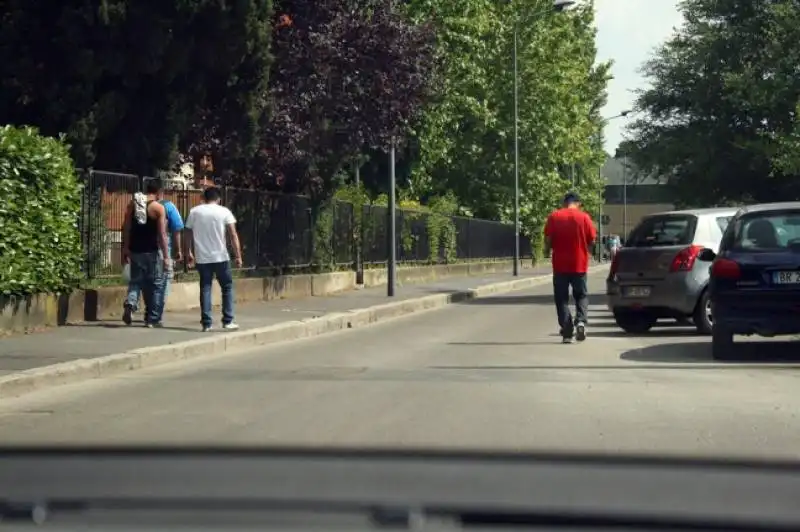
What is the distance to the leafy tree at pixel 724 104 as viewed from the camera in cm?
2955

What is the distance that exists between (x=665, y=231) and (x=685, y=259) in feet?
2.34

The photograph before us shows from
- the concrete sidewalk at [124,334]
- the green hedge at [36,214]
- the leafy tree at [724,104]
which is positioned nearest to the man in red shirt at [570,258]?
the concrete sidewalk at [124,334]

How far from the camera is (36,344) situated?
13594 mm

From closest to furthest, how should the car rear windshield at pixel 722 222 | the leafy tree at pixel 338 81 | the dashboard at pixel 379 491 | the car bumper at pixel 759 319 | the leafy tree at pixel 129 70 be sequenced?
the dashboard at pixel 379 491, the car bumper at pixel 759 319, the car rear windshield at pixel 722 222, the leafy tree at pixel 129 70, the leafy tree at pixel 338 81

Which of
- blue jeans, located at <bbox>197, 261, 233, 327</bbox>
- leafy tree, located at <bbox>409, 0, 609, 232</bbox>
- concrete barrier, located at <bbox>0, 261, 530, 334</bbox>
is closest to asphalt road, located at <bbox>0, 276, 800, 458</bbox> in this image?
blue jeans, located at <bbox>197, 261, 233, 327</bbox>

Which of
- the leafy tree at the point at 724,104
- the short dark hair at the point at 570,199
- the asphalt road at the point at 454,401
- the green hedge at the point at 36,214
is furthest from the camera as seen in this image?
the leafy tree at the point at 724,104

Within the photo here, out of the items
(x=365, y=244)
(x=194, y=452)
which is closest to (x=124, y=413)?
(x=194, y=452)

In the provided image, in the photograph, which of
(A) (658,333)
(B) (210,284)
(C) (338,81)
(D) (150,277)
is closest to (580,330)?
(A) (658,333)

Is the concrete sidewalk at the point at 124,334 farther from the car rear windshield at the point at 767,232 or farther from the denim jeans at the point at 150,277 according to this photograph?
the car rear windshield at the point at 767,232

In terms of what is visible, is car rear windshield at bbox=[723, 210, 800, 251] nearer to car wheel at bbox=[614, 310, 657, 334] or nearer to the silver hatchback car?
the silver hatchback car

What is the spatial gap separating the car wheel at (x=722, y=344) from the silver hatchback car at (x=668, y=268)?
3195mm

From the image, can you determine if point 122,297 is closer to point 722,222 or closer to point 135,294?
point 135,294

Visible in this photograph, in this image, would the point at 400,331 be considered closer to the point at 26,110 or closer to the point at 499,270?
the point at 26,110

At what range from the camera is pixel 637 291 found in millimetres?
16969
